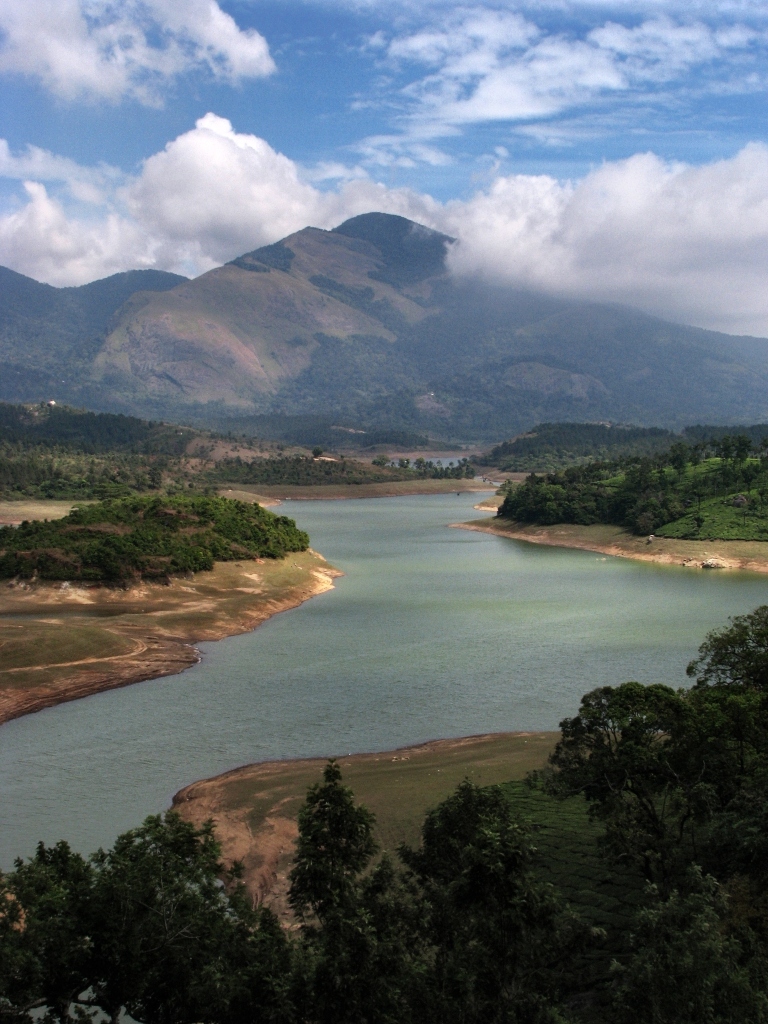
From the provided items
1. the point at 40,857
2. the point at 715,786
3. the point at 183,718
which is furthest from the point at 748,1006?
the point at 183,718

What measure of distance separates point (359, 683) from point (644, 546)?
54284mm

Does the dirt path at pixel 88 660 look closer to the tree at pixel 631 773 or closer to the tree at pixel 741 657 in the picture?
the tree at pixel 631 773

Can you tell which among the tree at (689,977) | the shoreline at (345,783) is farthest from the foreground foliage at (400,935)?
the shoreline at (345,783)

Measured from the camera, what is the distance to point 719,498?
93.5 metres

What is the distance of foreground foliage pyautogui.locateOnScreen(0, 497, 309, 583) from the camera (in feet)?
197

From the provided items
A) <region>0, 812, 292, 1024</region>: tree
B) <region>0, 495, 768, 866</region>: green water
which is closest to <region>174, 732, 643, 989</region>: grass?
<region>0, 495, 768, 866</region>: green water

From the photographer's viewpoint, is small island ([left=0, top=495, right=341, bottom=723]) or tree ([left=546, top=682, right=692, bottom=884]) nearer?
tree ([left=546, top=682, right=692, bottom=884])

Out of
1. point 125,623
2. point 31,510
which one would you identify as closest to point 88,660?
point 125,623

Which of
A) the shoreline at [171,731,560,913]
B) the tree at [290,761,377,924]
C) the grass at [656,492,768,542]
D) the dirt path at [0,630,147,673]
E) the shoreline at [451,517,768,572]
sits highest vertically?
the grass at [656,492,768,542]

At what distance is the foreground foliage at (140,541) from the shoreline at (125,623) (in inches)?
50.4

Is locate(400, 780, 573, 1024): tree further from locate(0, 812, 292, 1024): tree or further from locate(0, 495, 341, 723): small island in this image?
locate(0, 495, 341, 723): small island

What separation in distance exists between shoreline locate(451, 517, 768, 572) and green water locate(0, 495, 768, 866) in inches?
245

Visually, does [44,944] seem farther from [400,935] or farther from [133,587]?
[133,587]

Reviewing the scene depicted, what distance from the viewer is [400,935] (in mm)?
15727
